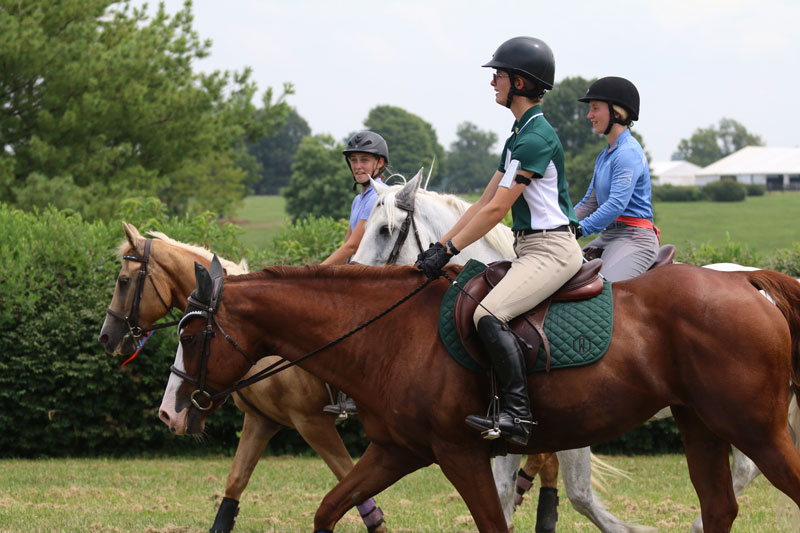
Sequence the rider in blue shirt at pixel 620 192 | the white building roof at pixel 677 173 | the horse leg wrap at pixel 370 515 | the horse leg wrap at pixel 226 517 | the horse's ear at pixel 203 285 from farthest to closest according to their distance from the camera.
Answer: the white building roof at pixel 677 173
the horse leg wrap at pixel 226 517
the horse leg wrap at pixel 370 515
the rider in blue shirt at pixel 620 192
the horse's ear at pixel 203 285

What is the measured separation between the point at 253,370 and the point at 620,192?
121 inches

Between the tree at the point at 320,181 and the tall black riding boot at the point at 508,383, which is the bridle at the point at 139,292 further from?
the tree at the point at 320,181

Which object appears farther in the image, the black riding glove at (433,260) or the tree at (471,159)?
the tree at (471,159)

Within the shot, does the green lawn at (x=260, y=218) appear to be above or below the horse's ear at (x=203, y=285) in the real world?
below

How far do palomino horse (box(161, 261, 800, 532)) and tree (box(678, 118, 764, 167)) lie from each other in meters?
158

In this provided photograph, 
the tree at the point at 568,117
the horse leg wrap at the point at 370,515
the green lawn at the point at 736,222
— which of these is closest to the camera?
the horse leg wrap at the point at 370,515

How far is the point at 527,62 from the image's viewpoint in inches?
182

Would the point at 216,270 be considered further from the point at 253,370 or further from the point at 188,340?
the point at 253,370

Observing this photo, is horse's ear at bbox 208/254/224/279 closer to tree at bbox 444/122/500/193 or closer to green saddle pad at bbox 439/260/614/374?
green saddle pad at bbox 439/260/614/374

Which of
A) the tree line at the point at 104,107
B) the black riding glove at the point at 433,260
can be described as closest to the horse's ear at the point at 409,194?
the black riding glove at the point at 433,260

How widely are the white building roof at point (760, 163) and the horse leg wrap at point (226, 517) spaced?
4580 inches

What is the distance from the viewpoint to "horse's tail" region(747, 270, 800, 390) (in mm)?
4574

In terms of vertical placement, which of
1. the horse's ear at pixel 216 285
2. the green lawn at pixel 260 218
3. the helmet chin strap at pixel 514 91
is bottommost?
the green lawn at pixel 260 218

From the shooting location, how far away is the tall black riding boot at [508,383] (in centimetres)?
424
